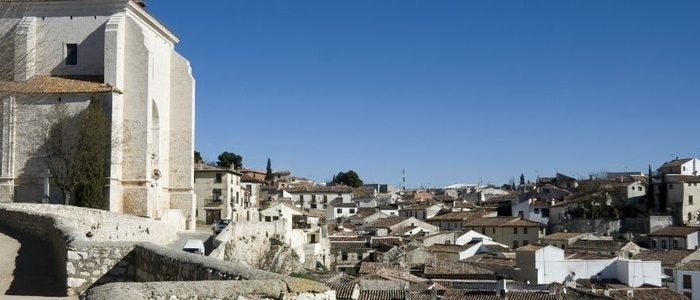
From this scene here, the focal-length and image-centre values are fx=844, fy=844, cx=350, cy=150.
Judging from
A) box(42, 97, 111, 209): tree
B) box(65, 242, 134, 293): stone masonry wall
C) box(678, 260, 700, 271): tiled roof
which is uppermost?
box(42, 97, 111, 209): tree

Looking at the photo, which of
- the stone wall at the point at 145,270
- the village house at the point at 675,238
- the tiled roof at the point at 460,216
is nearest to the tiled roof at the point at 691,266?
the village house at the point at 675,238

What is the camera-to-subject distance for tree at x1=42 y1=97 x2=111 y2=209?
1321 inches

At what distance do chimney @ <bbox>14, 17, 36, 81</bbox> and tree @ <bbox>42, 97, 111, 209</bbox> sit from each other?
3.37 metres

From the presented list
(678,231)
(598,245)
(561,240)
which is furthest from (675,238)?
(598,245)

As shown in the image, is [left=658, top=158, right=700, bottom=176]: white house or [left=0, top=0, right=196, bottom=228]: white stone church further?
[left=658, top=158, right=700, bottom=176]: white house

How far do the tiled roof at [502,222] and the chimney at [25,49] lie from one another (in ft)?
137

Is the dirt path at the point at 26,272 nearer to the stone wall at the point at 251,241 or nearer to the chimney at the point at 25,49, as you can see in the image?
the chimney at the point at 25,49

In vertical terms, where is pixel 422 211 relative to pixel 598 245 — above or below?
above

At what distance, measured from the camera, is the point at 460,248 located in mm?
52906

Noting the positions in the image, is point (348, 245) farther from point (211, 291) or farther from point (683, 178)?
point (211, 291)

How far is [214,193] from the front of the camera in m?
50.0

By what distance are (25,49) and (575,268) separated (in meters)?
28.7

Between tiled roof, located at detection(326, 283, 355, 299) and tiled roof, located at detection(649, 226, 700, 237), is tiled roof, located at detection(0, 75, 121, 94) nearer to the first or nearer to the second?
tiled roof, located at detection(326, 283, 355, 299)

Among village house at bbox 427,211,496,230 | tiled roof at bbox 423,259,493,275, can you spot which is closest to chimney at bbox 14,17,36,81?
tiled roof at bbox 423,259,493,275
